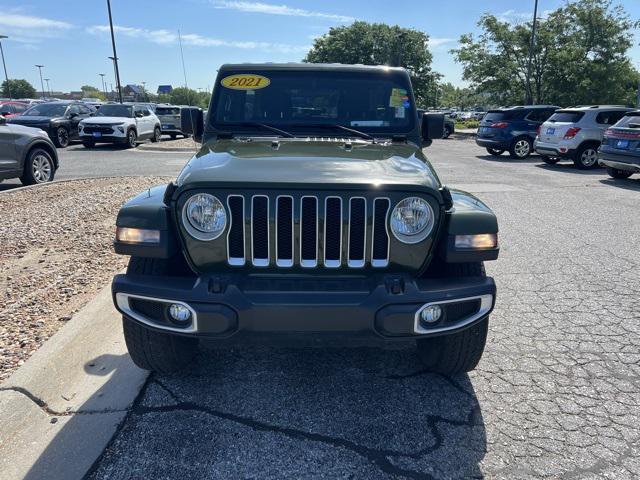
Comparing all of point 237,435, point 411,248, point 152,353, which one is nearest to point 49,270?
point 152,353

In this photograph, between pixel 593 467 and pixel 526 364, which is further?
pixel 526 364

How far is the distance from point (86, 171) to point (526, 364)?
1142 centimetres

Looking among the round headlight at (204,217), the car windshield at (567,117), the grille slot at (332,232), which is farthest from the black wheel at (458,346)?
the car windshield at (567,117)

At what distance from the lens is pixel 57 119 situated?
1764 centimetres

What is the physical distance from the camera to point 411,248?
2486 millimetres

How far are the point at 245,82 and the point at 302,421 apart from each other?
8.29ft

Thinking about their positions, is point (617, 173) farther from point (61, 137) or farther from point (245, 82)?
point (61, 137)

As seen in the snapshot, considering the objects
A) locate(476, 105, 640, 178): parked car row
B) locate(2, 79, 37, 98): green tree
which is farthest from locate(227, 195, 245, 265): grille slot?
locate(2, 79, 37, 98): green tree

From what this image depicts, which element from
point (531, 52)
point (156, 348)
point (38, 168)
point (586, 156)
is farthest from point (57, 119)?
point (531, 52)

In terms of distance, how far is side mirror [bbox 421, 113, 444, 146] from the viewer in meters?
3.99

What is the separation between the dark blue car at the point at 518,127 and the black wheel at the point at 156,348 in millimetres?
15720

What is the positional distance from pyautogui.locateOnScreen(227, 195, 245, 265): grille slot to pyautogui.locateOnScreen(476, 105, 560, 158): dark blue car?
1583 centimetres

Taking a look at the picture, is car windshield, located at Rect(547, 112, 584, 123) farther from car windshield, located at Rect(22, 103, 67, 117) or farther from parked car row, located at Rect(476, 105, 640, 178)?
car windshield, located at Rect(22, 103, 67, 117)

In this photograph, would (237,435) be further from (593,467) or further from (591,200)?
(591,200)
